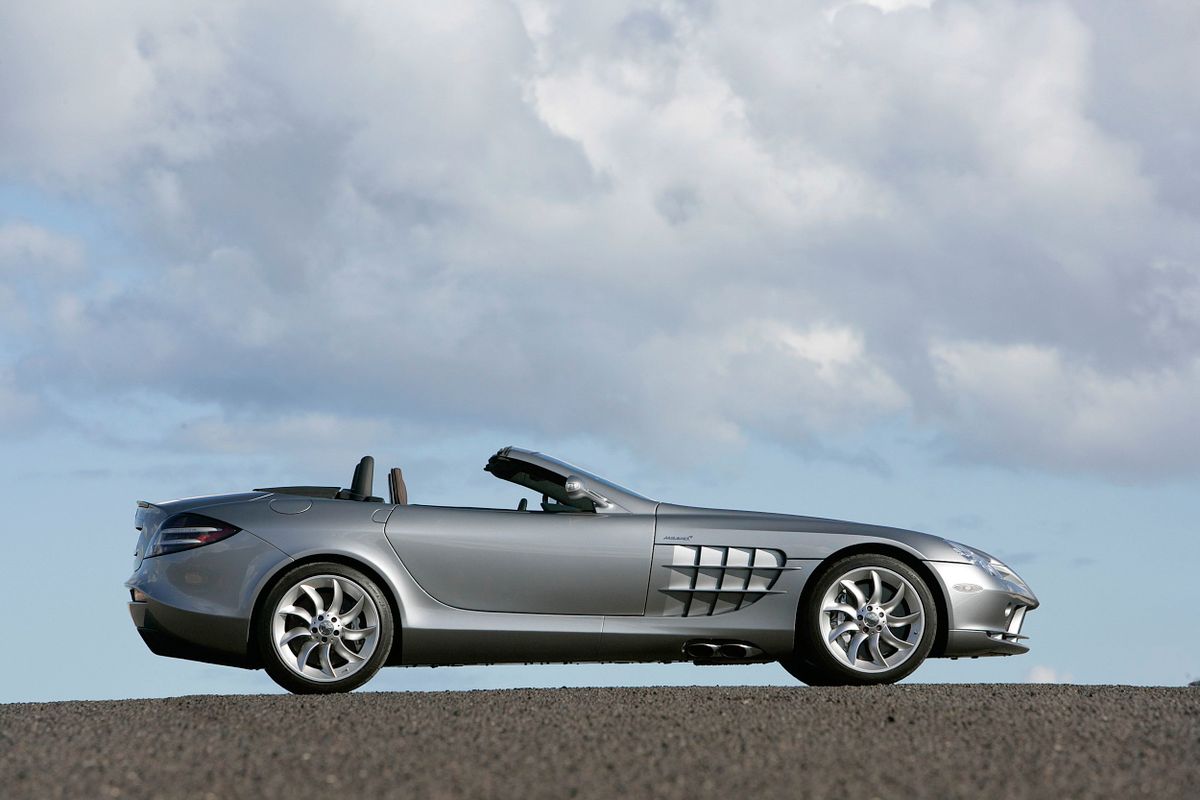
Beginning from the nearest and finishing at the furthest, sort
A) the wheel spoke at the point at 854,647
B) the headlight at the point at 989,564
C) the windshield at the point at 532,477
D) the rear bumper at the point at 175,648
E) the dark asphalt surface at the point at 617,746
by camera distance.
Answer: the dark asphalt surface at the point at 617,746, the rear bumper at the point at 175,648, the wheel spoke at the point at 854,647, the windshield at the point at 532,477, the headlight at the point at 989,564

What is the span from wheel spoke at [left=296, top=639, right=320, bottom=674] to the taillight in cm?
83

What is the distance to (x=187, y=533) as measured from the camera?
344 inches

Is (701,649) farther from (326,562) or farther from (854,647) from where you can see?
(326,562)

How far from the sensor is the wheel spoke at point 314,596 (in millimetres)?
8523

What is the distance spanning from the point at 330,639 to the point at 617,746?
302 cm

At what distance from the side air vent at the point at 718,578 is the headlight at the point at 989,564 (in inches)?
48.4

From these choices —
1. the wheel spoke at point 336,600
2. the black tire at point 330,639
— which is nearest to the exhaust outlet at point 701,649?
the black tire at point 330,639

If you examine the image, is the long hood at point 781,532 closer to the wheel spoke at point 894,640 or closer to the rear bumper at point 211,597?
the wheel spoke at point 894,640

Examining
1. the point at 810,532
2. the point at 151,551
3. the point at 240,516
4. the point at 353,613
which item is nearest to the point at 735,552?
the point at 810,532

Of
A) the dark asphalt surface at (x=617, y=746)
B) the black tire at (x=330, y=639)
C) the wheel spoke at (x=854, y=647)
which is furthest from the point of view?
the wheel spoke at (x=854, y=647)

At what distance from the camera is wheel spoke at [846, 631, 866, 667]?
8.85m

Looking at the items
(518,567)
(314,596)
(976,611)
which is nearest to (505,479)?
(518,567)

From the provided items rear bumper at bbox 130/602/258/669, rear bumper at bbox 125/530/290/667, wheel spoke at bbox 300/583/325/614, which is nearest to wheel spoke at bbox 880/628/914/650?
wheel spoke at bbox 300/583/325/614

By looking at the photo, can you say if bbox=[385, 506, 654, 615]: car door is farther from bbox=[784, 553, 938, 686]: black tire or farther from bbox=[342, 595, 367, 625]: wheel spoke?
bbox=[784, 553, 938, 686]: black tire
